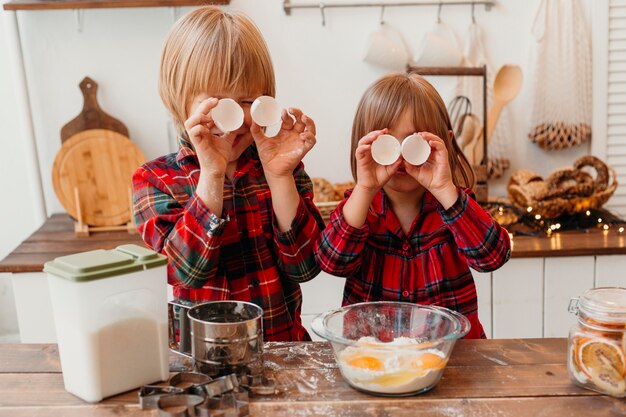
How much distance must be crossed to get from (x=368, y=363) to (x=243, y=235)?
0.43 meters

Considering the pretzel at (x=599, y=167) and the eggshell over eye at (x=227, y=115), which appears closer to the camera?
the eggshell over eye at (x=227, y=115)

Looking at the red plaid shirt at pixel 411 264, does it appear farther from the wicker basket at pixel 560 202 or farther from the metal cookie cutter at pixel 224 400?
the wicker basket at pixel 560 202

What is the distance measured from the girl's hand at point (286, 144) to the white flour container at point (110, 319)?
341 mm

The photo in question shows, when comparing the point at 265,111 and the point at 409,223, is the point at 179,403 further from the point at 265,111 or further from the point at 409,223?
the point at 409,223

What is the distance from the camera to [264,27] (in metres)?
2.41

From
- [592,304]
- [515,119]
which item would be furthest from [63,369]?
[515,119]

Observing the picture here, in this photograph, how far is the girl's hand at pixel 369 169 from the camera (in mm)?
1189

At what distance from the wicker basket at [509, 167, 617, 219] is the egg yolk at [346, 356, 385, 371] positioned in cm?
142

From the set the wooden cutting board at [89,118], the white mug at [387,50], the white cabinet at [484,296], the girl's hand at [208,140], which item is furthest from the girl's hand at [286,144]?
the wooden cutting board at [89,118]

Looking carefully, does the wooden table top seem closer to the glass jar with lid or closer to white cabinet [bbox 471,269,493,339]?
white cabinet [bbox 471,269,493,339]

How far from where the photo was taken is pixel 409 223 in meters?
1.34

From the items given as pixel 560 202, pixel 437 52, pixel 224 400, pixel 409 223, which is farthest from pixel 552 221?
pixel 224 400

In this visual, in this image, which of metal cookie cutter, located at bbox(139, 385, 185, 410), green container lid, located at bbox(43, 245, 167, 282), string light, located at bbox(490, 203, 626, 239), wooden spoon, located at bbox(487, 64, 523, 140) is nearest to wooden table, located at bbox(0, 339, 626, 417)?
metal cookie cutter, located at bbox(139, 385, 185, 410)

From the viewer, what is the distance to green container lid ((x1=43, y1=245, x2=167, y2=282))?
0.91 meters
